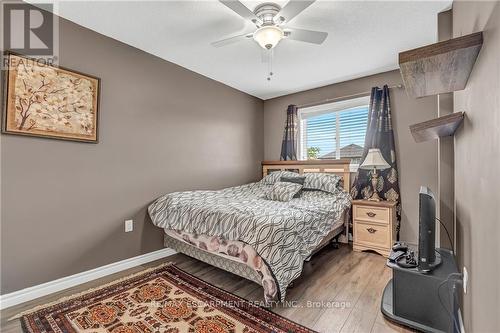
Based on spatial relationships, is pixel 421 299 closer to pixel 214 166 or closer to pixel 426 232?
pixel 426 232

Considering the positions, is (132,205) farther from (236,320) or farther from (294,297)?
(294,297)

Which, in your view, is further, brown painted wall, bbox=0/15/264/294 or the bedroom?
brown painted wall, bbox=0/15/264/294

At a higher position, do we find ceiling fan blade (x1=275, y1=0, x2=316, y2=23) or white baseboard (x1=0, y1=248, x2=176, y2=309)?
ceiling fan blade (x1=275, y1=0, x2=316, y2=23)

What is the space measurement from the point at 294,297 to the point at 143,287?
137 centimetres

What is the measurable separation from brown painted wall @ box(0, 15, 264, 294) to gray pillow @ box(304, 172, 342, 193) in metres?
1.44

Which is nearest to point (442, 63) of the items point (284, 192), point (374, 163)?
point (374, 163)

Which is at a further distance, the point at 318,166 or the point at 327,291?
the point at 318,166

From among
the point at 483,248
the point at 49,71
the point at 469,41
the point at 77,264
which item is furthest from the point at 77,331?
the point at 469,41

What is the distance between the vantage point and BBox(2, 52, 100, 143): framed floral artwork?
1929mm

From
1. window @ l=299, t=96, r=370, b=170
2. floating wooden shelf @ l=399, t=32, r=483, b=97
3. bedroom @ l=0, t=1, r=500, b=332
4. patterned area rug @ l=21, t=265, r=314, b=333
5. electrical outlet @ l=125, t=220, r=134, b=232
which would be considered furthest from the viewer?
window @ l=299, t=96, r=370, b=170

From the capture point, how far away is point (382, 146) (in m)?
3.29

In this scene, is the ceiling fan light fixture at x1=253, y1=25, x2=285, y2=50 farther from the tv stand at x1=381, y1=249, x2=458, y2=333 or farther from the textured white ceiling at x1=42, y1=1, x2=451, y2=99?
the tv stand at x1=381, y1=249, x2=458, y2=333

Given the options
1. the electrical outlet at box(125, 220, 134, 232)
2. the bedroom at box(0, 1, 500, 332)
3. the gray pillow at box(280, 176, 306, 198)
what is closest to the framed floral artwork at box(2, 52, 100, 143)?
the bedroom at box(0, 1, 500, 332)

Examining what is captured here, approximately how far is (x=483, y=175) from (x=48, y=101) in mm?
3062
